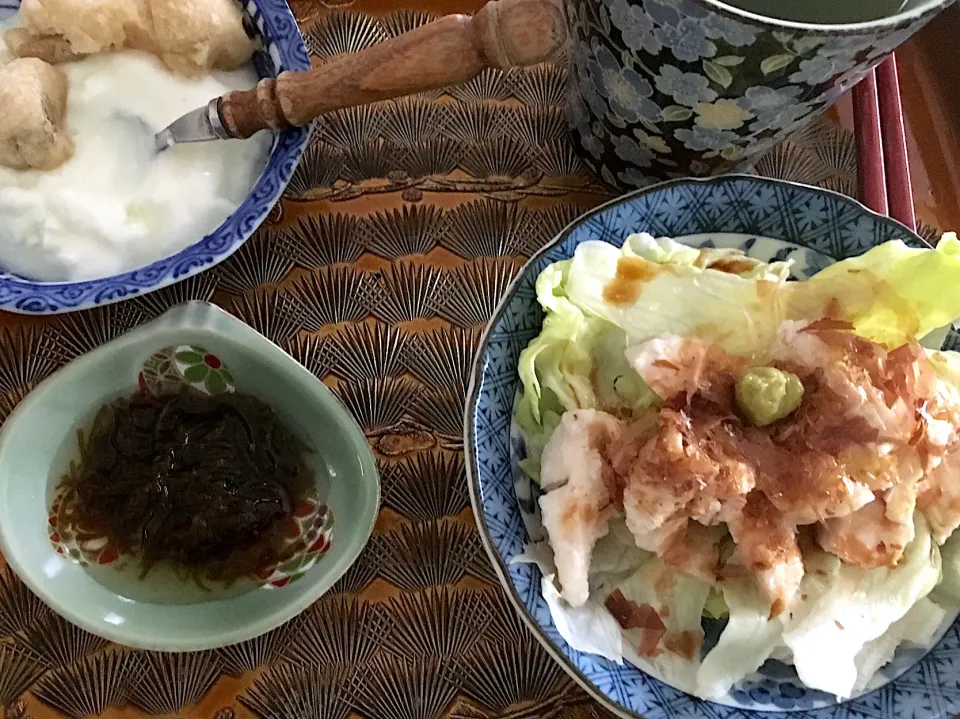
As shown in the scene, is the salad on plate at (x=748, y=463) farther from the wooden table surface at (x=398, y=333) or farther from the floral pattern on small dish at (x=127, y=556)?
the floral pattern on small dish at (x=127, y=556)

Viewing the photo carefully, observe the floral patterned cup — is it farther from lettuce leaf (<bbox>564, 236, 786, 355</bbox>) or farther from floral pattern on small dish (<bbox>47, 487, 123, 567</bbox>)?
floral pattern on small dish (<bbox>47, 487, 123, 567</bbox>)

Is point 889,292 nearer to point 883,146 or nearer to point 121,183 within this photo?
point 883,146

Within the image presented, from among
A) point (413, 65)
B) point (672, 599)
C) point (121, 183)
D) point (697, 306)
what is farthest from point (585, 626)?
point (121, 183)

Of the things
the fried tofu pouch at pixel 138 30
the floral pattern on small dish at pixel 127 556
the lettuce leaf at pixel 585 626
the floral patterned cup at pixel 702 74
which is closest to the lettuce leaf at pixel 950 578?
the lettuce leaf at pixel 585 626

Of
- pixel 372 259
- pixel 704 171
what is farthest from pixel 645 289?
pixel 372 259

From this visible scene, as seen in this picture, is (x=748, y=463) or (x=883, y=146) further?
(x=883, y=146)

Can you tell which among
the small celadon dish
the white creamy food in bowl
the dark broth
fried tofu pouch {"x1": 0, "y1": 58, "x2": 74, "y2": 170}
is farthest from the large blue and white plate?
fried tofu pouch {"x1": 0, "y1": 58, "x2": 74, "y2": 170}

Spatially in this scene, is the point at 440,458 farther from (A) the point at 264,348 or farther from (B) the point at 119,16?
(B) the point at 119,16
